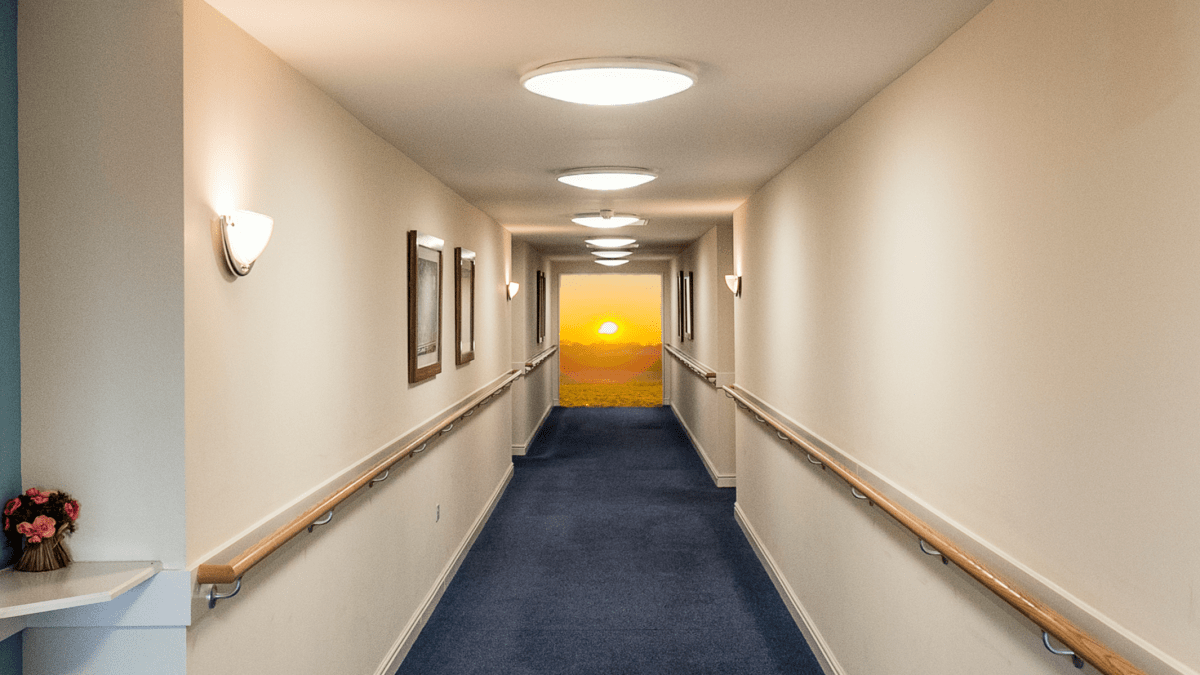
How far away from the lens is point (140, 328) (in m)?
2.36

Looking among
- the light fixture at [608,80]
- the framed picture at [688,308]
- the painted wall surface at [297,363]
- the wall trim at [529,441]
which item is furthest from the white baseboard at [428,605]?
the framed picture at [688,308]

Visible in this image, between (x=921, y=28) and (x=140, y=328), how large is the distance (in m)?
2.49

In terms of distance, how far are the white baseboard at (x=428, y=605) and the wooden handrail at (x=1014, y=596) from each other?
7.97ft

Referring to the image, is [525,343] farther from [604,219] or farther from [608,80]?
[608,80]

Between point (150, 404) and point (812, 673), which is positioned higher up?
point (150, 404)

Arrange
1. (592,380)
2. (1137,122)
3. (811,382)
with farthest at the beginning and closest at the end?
(592,380), (811,382), (1137,122)

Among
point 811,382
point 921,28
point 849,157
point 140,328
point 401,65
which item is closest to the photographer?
point 140,328

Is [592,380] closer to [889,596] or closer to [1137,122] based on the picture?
[889,596]

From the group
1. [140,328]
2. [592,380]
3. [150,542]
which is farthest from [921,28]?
[592,380]

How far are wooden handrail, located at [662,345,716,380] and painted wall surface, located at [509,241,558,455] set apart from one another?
2.16 m

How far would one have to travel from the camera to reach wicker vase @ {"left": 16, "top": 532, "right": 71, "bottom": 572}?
2.23 metres

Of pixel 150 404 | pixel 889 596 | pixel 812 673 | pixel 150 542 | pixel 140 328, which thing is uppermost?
pixel 140 328

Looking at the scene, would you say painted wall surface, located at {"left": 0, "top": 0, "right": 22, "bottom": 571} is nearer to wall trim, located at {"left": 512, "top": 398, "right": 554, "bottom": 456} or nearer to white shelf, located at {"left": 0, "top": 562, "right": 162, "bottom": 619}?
white shelf, located at {"left": 0, "top": 562, "right": 162, "bottom": 619}

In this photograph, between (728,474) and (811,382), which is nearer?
(811,382)
